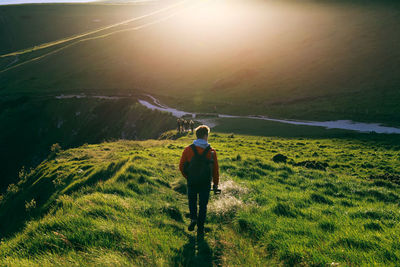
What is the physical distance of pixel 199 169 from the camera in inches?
262

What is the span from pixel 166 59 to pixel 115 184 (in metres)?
165

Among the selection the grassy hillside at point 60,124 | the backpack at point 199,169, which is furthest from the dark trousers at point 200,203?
the grassy hillside at point 60,124

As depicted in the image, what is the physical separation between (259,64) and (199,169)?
128344mm

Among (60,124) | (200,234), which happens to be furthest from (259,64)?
(200,234)

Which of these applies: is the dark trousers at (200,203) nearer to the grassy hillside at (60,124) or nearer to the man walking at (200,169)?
the man walking at (200,169)

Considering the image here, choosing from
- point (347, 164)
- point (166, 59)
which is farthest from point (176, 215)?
point (166, 59)

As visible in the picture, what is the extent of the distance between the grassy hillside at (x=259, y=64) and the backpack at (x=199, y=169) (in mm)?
52745

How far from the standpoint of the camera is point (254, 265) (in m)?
5.05

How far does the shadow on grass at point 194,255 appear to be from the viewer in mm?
5199

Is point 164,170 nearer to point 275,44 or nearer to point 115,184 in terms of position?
point 115,184

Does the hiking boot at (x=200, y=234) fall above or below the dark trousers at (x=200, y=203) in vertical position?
below

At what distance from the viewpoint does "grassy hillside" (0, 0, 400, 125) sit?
77.8 metres

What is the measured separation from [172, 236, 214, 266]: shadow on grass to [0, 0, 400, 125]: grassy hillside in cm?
5353

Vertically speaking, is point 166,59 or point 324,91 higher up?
point 166,59
